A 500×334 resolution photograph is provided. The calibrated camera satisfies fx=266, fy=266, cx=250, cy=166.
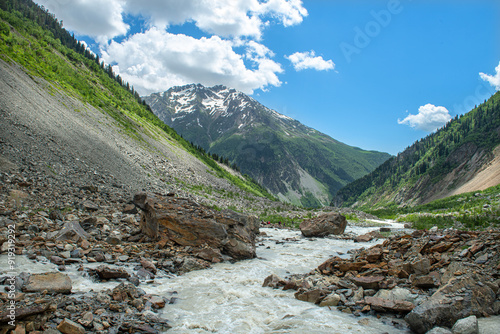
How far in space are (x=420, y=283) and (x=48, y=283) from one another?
14.3 m

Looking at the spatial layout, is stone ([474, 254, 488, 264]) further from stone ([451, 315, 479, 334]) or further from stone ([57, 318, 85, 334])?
stone ([57, 318, 85, 334])

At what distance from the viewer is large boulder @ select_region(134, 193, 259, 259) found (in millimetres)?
17672

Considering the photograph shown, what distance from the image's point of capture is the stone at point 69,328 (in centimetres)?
682

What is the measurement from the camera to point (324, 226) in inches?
1326

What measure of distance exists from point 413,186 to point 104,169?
574ft

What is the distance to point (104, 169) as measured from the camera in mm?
30625

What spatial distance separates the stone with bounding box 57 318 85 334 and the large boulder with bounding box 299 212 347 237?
2856cm

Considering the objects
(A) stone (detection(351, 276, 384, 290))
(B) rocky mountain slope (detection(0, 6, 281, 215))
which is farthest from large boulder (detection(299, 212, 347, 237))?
(A) stone (detection(351, 276, 384, 290))

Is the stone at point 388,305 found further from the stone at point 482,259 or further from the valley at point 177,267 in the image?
the stone at point 482,259

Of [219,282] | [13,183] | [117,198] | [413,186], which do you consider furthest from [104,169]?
[413,186]

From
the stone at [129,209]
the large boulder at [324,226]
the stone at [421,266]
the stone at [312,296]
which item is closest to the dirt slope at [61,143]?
the stone at [129,209]

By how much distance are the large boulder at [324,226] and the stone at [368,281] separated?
2043cm

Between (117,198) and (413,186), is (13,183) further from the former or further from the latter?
(413,186)

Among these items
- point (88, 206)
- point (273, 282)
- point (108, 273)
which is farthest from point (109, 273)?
point (88, 206)
